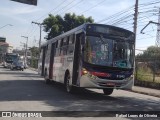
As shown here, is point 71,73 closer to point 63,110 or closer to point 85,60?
point 85,60

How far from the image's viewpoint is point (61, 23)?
170ft

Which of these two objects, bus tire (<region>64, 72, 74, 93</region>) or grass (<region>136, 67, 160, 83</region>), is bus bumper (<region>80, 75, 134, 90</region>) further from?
grass (<region>136, 67, 160, 83</region>)

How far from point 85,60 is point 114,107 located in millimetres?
3385

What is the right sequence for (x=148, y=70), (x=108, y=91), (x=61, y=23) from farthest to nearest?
1. (x=61, y=23)
2. (x=148, y=70)
3. (x=108, y=91)

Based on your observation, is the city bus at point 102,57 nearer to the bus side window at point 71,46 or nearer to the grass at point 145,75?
the bus side window at point 71,46

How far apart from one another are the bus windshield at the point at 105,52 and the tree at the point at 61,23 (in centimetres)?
3326

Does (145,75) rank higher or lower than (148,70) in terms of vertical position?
lower

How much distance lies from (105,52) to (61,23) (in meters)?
35.5

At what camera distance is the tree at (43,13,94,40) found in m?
50.7

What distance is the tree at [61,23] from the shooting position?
5069 centimetres

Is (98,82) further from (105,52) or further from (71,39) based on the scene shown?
(71,39)

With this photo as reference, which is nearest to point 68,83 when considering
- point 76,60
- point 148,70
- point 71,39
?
point 76,60

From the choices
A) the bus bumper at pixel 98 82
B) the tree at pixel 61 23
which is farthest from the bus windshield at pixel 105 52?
the tree at pixel 61 23

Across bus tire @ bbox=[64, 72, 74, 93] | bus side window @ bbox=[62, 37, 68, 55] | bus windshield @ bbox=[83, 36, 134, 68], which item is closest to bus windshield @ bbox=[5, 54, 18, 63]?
bus side window @ bbox=[62, 37, 68, 55]
